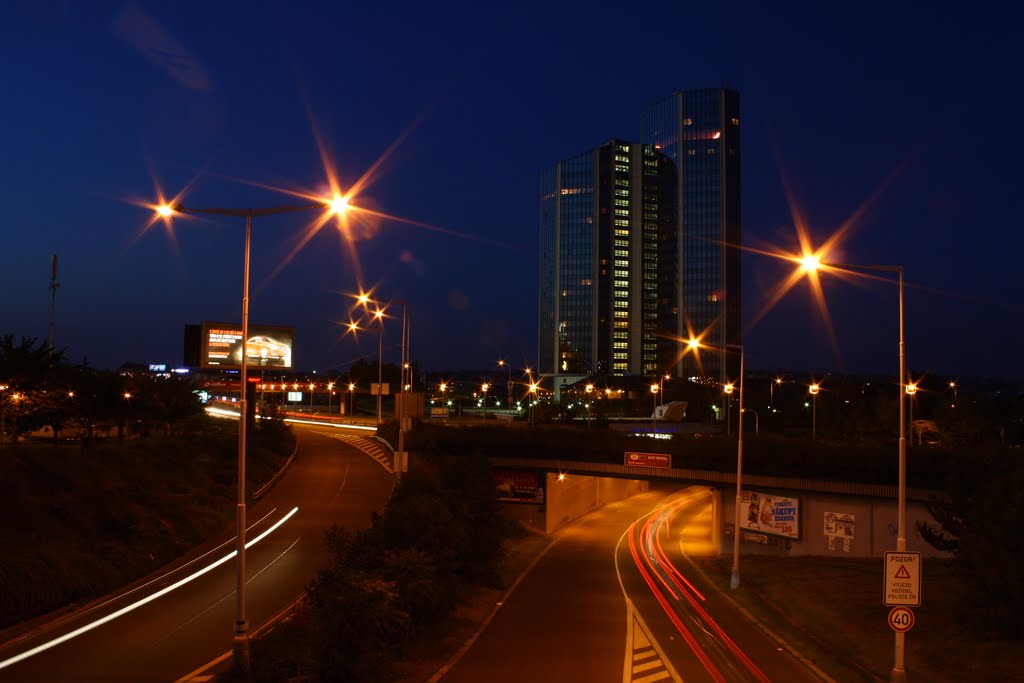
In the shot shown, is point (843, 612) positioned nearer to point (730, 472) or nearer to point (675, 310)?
point (730, 472)

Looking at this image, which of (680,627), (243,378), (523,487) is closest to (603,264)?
(523,487)

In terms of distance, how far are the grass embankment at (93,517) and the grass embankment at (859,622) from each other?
2056 cm

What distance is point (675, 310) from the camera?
627 ft

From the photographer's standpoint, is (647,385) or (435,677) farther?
(647,385)

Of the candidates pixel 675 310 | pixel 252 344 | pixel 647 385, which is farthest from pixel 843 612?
pixel 675 310

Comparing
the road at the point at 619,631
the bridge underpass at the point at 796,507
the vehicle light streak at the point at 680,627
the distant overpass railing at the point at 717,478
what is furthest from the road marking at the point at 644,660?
the bridge underpass at the point at 796,507

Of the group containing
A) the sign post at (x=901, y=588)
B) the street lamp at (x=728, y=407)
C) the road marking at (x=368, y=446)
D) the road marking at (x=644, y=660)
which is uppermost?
the street lamp at (x=728, y=407)

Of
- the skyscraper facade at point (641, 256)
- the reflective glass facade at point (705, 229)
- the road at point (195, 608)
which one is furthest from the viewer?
the reflective glass facade at point (705, 229)

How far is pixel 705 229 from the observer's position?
187000 mm

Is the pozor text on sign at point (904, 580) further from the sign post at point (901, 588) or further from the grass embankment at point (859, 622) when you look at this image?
the grass embankment at point (859, 622)

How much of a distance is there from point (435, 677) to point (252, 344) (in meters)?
12.4

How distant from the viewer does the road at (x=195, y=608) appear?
16.6 metres

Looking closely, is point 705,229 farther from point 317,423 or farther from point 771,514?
point 771,514

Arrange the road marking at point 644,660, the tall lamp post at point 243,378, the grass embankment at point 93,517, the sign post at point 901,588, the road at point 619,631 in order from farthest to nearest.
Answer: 1. the grass embankment at point 93,517
2. the road at point 619,631
3. the road marking at point 644,660
4. the sign post at point 901,588
5. the tall lamp post at point 243,378
